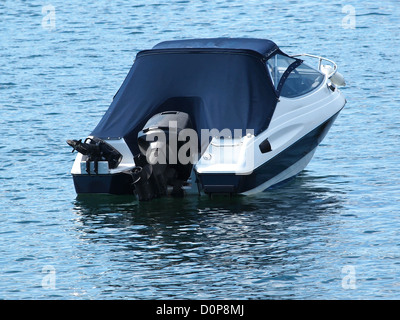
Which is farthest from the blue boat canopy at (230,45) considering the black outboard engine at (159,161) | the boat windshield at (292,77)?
the black outboard engine at (159,161)

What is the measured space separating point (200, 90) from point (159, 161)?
1456mm

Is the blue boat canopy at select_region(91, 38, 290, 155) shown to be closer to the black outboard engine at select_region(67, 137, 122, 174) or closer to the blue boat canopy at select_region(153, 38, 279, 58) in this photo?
the blue boat canopy at select_region(153, 38, 279, 58)

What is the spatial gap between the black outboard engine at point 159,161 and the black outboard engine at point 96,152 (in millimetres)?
329

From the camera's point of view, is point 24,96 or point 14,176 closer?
point 14,176

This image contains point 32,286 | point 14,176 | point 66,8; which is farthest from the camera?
point 66,8

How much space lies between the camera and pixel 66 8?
3788 cm

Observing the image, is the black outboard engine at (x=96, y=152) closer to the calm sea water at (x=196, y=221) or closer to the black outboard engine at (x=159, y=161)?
the black outboard engine at (x=159, y=161)

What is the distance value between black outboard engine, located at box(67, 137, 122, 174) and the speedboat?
0.01 m

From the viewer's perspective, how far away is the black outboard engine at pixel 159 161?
14.7 m

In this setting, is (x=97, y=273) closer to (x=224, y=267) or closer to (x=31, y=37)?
(x=224, y=267)

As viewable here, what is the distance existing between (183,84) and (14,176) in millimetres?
3743

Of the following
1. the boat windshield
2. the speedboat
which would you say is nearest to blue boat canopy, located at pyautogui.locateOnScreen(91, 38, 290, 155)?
the speedboat

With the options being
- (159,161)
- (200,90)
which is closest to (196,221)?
(159,161)

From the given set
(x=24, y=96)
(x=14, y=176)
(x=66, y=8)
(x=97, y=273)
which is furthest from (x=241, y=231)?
(x=66, y=8)
